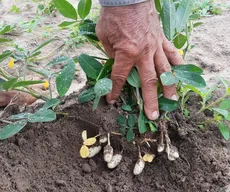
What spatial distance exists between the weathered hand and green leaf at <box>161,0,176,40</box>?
77mm

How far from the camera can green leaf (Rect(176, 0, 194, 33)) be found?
1391 mm

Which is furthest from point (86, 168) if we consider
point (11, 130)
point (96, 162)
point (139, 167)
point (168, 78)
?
point (168, 78)

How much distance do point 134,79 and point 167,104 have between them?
15 centimetres

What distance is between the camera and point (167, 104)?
4.32 ft

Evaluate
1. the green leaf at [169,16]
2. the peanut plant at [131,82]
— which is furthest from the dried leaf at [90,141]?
the green leaf at [169,16]

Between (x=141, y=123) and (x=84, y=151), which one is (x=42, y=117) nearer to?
(x=84, y=151)

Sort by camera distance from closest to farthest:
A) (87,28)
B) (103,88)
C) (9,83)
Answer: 1. (103,88)
2. (9,83)
3. (87,28)

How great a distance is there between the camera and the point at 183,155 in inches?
54.7

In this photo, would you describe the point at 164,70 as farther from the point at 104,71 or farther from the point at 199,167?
the point at 199,167

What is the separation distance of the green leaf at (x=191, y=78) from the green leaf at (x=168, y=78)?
0.02 metres

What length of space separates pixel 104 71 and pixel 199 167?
0.48m

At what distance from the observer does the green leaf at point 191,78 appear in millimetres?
1216

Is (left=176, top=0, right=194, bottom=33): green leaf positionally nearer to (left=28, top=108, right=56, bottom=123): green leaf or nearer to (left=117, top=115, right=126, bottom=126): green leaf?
(left=117, top=115, right=126, bottom=126): green leaf

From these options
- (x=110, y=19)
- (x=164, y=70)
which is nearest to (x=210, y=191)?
(x=164, y=70)
